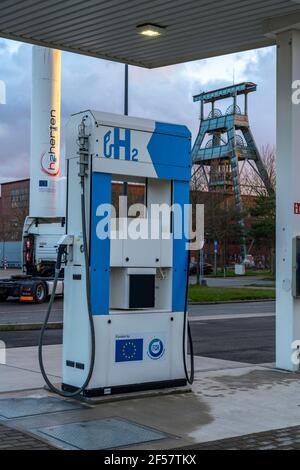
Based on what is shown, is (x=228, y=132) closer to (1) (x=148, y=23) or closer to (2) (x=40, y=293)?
(2) (x=40, y=293)

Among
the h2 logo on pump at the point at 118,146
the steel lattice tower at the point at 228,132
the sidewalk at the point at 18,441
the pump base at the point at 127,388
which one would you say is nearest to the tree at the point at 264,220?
the steel lattice tower at the point at 228,132

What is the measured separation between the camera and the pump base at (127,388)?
818 centimetres

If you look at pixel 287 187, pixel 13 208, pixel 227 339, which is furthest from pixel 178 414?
pixel 13 208

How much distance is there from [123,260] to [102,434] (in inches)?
97.4

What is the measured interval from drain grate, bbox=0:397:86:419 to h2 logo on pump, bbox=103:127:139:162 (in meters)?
3.00

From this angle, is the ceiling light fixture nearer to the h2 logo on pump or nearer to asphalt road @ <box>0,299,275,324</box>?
the h2 logo on pump

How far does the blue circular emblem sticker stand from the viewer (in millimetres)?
8695

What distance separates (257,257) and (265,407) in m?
77.1

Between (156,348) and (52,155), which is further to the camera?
(52,155)

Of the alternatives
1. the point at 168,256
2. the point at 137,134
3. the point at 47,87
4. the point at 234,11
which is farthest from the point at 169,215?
the point at 47,87

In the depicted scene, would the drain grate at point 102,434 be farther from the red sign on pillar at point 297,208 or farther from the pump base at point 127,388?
the red sign on pillar at point 297,208

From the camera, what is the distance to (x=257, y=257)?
3322 inches

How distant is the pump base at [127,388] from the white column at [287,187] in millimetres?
2358

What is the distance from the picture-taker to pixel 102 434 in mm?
6707
